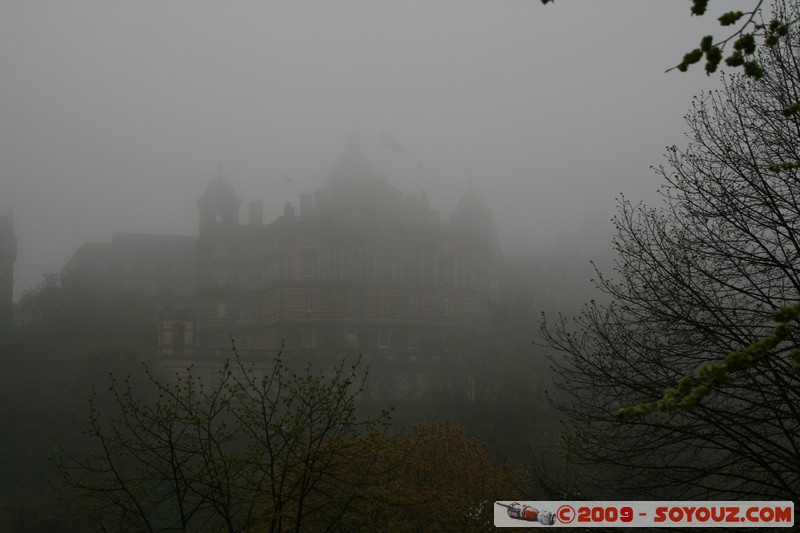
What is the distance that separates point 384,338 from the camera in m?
89.6

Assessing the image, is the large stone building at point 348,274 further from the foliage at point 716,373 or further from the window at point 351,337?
the foliage at point 716,373

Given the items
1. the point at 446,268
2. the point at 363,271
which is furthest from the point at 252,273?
the point at 446,268

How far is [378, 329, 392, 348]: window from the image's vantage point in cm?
8912

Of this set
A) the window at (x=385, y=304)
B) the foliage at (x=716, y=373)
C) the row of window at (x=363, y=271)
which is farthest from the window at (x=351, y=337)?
the foliage at (x=716, y=373)

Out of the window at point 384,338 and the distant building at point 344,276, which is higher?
the distant building at point 344,276

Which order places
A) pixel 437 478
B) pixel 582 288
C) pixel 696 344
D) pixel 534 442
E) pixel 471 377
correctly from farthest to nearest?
1. pixel 582 288
2. pixel 471 377
3. pixel 534 442
4. pixel 437 478
5. pixel 696 344

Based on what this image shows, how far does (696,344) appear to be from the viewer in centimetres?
1508

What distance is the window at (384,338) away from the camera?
292ft

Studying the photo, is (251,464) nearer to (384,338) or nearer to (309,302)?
(384,338)

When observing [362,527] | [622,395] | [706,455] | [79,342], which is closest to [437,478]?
[362,527]

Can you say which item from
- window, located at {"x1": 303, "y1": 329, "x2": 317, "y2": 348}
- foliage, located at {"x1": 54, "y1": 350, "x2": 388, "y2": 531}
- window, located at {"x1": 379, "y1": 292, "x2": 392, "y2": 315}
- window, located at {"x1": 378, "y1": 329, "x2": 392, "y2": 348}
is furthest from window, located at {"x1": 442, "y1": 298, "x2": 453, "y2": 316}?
foliage, located at {"x1": 54, "y1": 350, "x2": 388, "y2": 531}

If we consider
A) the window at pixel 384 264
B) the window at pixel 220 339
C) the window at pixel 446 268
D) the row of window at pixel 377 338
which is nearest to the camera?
the row of window at pixel 377 338

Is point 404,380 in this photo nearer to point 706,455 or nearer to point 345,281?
point 345,281

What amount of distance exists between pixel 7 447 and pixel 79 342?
21.0 m
